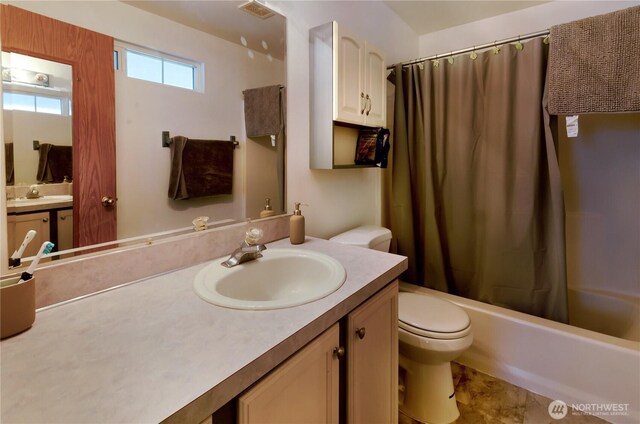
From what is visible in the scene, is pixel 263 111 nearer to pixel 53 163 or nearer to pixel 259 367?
pixel 53 163

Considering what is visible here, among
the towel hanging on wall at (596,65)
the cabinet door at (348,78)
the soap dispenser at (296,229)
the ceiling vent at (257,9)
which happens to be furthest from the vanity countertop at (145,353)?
the towel hanging on wall at (596,65)

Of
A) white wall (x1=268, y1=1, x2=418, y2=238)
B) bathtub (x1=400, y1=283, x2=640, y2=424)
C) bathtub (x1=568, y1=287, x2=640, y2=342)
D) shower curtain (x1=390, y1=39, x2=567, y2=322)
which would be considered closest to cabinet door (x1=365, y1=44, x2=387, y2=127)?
white wall (x1=268, y1=1, x2=418, y2=238)

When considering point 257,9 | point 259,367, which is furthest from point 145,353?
point 257,9

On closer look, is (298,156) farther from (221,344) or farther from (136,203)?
(221,344)

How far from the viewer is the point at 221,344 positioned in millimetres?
610

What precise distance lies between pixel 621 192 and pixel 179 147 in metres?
2.59

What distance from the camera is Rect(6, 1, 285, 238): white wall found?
893mm

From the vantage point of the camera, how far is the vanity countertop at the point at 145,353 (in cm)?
46

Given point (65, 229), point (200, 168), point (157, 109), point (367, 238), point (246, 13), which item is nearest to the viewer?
point (65, 229)

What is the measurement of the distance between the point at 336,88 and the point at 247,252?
2.83 feet

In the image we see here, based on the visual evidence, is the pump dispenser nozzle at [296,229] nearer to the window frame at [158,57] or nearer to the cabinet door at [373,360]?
the cabinet door at [373,360]

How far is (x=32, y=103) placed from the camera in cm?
76

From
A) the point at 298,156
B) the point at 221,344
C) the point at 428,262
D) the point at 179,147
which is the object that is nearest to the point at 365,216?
the point at 428,262

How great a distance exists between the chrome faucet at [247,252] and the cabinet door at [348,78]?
2.23ft
